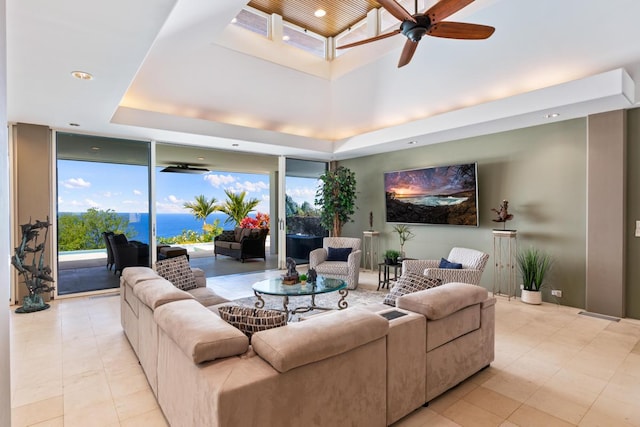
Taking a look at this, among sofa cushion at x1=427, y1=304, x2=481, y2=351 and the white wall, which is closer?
the white wall

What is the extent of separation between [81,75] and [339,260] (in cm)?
448

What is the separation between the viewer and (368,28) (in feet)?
19.1

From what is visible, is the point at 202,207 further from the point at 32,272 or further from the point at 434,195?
the point at 434,195

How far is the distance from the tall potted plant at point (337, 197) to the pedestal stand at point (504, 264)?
120 inches

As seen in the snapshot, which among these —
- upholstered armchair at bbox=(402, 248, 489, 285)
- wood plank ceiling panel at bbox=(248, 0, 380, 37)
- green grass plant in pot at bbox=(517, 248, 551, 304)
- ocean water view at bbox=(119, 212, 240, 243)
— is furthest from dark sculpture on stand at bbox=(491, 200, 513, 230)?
ocean water view at bbox=(119, 212, 240, 243)

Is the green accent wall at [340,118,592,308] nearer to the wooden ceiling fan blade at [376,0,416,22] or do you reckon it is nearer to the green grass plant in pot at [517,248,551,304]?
the green grass plant in pot at [517,248,551,304]

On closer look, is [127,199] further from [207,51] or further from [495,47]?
[495,47]

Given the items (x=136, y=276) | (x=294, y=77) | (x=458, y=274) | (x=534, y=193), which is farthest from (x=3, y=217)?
(x=534, y=193)

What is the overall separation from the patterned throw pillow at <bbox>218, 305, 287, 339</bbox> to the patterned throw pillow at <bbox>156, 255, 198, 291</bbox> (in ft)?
6.45

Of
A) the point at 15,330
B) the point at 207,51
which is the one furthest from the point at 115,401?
the point at 207,51

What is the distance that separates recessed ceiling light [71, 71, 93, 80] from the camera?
3055mm

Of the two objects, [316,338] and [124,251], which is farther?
[124,251]

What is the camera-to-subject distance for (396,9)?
283 cm

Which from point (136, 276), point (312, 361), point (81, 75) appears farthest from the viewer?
point (136, 276)
